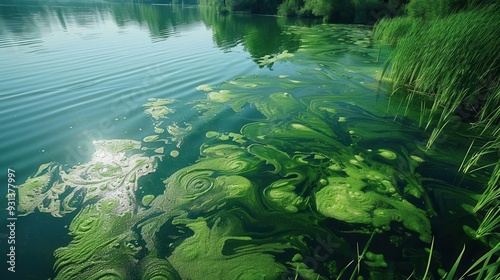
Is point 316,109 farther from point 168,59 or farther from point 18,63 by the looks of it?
point 18,63

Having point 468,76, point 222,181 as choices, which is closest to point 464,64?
point 468,76

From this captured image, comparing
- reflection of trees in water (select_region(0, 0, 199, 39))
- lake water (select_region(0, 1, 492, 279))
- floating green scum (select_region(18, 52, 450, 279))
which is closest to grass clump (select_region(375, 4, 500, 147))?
lake water (select_region(0, 1, 492, 279))

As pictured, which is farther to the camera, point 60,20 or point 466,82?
point 60,20

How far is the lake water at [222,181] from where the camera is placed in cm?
153

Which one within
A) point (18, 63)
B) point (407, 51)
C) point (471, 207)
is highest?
point (407, 51)

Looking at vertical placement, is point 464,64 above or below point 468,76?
above

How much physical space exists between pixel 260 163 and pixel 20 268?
194 cm

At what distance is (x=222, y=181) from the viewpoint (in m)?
2.20

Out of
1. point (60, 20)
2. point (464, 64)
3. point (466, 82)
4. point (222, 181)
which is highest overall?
point (464, 64)

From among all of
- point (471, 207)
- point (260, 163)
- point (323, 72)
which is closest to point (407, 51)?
point (323, 72)

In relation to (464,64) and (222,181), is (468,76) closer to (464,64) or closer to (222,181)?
(464,64)

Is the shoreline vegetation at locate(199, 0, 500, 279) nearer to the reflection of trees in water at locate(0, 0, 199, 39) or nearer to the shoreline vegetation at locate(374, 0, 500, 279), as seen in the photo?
the shoreline vegetation at locate(374, 0, 500, 279)

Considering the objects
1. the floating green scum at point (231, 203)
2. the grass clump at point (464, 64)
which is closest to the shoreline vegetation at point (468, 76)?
the grass clump at point (464, 64)

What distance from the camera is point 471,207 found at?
195cm
